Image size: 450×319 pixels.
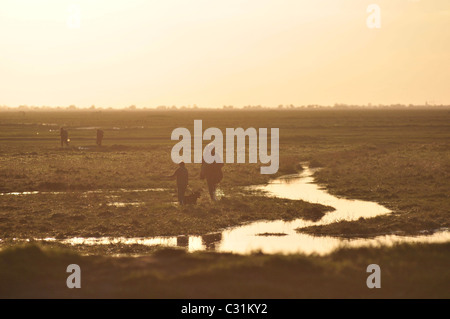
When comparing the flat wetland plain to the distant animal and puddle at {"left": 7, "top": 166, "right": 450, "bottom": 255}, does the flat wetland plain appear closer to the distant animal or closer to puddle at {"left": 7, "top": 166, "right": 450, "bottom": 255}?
the distant animal

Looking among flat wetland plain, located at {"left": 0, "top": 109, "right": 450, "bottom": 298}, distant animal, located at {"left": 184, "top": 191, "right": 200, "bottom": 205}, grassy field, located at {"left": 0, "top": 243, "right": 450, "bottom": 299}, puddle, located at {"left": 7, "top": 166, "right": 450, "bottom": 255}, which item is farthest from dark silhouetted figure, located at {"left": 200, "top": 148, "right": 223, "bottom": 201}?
grassy field, located at {"left": 0, "top": 243, "right": 450, "bottom": 299}

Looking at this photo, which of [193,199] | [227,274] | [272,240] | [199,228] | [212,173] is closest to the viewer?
[227,274]

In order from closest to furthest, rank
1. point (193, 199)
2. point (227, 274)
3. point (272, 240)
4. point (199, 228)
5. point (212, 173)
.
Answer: point (227, 274), point (272, 240), point (199, 228), point (193, 199), point (212, 173)

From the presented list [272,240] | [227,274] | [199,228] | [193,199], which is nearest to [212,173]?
[193,199]

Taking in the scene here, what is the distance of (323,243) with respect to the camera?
1700cm

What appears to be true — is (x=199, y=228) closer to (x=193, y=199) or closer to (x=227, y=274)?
(x=193, y=199)

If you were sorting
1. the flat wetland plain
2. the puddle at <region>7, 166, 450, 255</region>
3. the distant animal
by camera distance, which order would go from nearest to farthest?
the flat wetland plain → the puddle at <region>7, 166, 450, 255</region> → the distant animal

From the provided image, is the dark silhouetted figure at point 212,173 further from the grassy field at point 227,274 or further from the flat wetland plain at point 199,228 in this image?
the grassy field at point 227,274

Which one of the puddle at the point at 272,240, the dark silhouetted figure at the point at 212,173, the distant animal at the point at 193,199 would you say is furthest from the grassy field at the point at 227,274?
the dark silhouetted figure at the point at 212,173

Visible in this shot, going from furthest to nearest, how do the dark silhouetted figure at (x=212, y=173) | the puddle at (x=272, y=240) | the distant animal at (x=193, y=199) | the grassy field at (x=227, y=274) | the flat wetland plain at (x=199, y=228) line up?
the dark silhouetted figure at (x=212, y=173), the distant animal at (x=193, y=199), the puddle at (x=272, y=240), the flat wetland plain at (x=199, y=228), the grassy field at (x=227, y=274)

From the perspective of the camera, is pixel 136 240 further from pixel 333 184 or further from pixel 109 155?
pixel 109 155

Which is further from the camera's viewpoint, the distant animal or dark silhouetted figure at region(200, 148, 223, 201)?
dark silhouetted figure at region(200, 148, 223, 201)
